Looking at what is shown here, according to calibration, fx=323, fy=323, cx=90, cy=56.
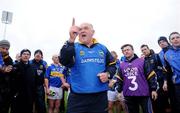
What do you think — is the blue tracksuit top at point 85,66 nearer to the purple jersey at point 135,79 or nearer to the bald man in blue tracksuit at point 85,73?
the bald man in blue tracksuit at point 85,73

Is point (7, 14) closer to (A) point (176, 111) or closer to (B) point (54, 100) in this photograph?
(B) point (54, 100)

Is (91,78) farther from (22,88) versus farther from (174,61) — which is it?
(22,88)

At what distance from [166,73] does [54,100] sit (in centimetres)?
444

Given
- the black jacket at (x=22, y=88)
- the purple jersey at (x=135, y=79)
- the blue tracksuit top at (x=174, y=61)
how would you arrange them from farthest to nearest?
the black jacket at (x=22, y=88) < the purple jersey at (x=135, y=79) < the blue tracksuit top at (x=174, y=61)

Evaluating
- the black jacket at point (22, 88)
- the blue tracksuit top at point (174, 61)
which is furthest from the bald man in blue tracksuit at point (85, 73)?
the black jacket at point (22, 88)

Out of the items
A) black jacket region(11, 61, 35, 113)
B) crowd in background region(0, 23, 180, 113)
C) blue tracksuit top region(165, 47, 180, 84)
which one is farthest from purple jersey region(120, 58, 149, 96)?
black jacket region(11, 61, 35, 113)

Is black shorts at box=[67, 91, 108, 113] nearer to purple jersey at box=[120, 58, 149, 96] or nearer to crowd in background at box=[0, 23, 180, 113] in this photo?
crowd in background at box=[0, 23, 180, 113]

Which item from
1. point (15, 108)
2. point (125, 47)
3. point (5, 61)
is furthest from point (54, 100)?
point (125, 47)

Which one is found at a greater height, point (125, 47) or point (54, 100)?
point (125, 47)

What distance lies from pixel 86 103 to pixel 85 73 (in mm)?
468

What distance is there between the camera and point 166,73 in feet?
26.9

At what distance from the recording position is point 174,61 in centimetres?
788

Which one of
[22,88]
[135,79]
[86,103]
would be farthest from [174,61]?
[22,88]

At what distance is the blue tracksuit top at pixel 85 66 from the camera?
16.5 feet
